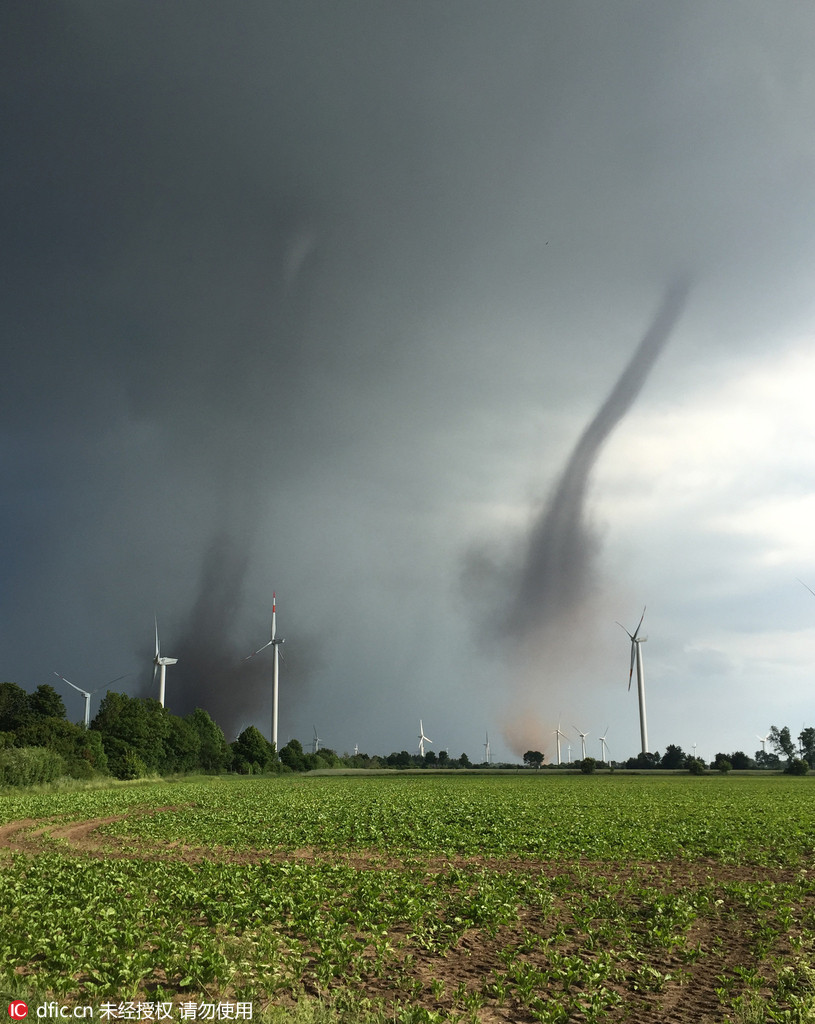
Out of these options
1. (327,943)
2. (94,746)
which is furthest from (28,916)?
(94,746)

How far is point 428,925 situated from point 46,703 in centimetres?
12355

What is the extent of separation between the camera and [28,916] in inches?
627

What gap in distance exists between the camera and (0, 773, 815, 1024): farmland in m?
12.1

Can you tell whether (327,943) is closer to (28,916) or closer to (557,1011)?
(557,1011)

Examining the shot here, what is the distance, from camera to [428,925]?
16312 mm

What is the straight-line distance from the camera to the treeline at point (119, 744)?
7912 centimetres

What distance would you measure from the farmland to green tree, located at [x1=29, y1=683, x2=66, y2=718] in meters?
99.3

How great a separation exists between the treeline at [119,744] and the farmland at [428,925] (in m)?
51.8

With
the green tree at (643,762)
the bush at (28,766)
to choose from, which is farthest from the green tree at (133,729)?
the green tree at (643,762)

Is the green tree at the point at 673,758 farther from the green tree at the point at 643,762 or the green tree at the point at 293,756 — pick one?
the green tree at the point at 293,756

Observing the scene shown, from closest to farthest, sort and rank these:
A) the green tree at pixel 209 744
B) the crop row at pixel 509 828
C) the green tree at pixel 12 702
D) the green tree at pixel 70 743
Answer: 1. the crop row at pixel 509 828
2. the green tree at pixel 70 743
3. the green tree at pixel 12 702
4. the green tree at pixel 209 744

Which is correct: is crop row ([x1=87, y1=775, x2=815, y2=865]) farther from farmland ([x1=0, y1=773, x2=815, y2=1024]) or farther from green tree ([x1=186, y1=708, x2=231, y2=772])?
→ green tree ([x1=186, y1=708, x2=231, y2=772])

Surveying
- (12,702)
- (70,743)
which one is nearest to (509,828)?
(70,743)

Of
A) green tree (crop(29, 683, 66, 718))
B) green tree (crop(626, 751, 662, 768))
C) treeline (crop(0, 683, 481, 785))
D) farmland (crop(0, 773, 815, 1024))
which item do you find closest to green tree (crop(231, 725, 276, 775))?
treeline (crop(0, 683, 481, 785))
